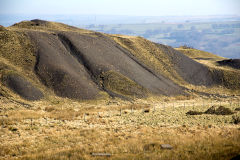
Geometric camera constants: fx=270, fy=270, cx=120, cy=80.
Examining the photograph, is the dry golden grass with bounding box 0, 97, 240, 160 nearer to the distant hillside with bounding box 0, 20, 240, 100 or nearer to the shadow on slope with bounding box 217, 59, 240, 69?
the distant hillside with bounding box 0, 20, 240, 100

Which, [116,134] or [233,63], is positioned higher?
[233,63]

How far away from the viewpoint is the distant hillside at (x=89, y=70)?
140 ft

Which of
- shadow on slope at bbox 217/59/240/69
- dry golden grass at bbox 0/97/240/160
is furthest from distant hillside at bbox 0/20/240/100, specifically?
dry golden grass at bbox 0/97/240/160

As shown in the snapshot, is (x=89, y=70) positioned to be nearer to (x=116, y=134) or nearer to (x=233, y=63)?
(x=116, y=134)

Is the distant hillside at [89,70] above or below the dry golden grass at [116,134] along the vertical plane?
above

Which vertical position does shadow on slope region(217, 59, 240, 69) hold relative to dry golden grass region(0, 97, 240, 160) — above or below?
above

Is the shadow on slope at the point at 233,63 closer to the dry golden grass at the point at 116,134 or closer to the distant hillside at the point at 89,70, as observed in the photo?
the distant hillside at the point at 89,70

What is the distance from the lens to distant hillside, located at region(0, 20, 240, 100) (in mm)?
42562

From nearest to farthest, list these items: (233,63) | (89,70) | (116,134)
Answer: (116,134) < (89,70) < (233,63)

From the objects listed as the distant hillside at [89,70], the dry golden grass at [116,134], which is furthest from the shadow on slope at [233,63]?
the dry golden grass at [116,134]

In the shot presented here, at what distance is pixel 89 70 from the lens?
1924 inches


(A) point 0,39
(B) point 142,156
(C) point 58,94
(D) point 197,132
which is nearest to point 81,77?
(C) point 58,94

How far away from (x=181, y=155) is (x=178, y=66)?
160ft

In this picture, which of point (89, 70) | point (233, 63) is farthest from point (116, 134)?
point (233, 63)
